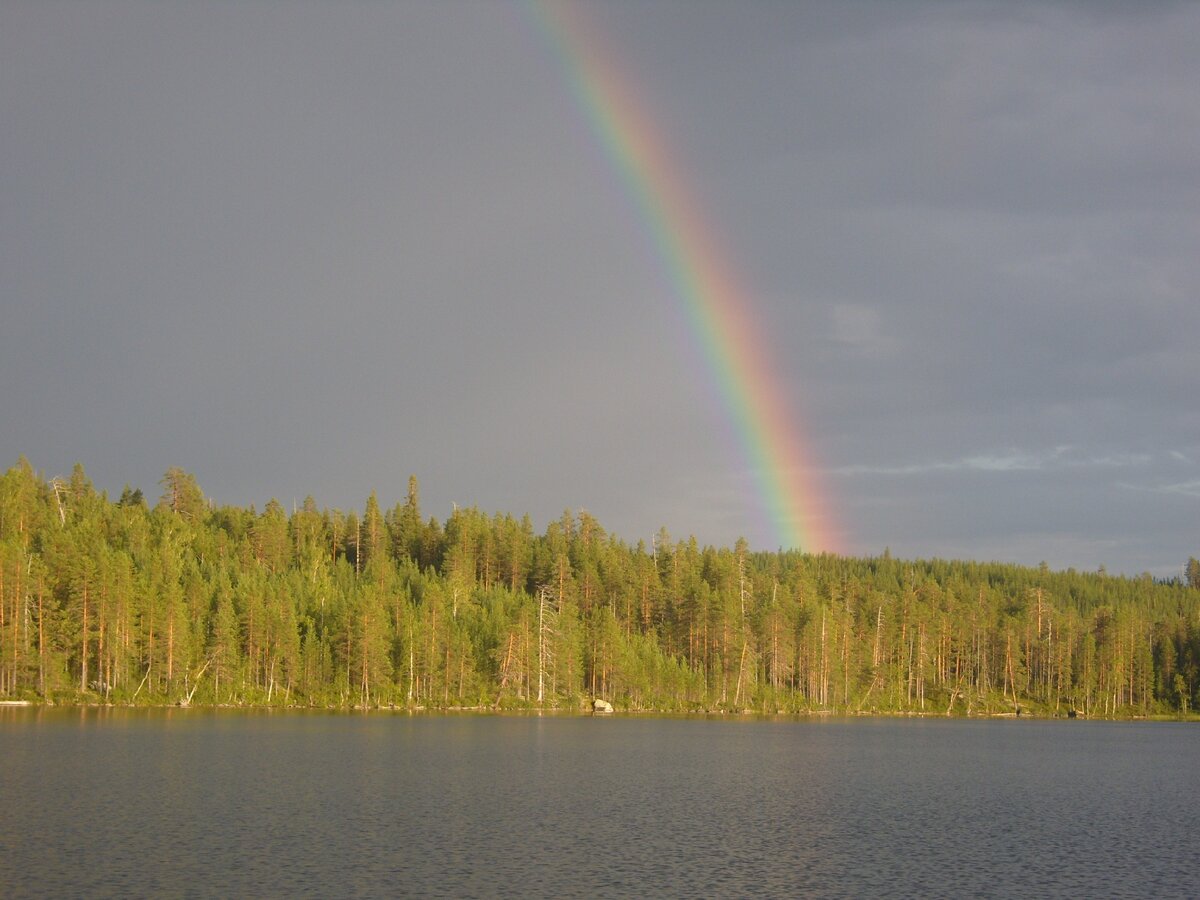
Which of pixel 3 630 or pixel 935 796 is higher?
pixel 3 630

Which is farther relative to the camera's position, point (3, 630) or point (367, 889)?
point (3, 630)

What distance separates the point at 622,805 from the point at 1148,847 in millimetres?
28114

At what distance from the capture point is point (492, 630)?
16162cm

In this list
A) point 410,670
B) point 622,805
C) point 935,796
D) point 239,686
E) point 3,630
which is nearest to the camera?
point 622,805

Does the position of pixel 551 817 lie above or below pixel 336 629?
below

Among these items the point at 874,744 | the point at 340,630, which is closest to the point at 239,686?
the point at 340,630

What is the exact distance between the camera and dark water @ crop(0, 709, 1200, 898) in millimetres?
43219

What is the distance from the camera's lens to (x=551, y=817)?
2304 inches

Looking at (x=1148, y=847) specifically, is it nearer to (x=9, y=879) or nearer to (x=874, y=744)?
(x=9, y=879)

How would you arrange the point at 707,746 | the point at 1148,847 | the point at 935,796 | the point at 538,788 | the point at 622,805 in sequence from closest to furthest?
1. the point at 1148,847
2. the point at 622,805
3. the point at 538,788
4. the point at 935,796
5. the point at 707,746

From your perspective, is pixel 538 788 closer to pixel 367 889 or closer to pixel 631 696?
pixel 367 889

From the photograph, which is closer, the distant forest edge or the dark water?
the dark water

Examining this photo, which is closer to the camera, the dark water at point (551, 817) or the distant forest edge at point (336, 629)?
the dark water at point (551, 817)

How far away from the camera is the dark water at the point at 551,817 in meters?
43.2
